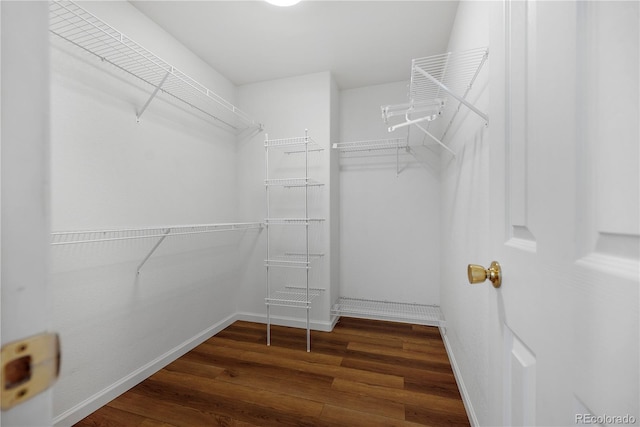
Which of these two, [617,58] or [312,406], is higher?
[617,58]

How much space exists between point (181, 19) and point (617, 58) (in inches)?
90.8

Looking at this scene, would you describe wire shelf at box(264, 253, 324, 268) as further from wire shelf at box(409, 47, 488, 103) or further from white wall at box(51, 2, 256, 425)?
wire shelf at box(409, 47, 488, 103)

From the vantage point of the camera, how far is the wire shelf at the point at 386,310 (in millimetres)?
2361

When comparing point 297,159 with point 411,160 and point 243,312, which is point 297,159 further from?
point 243,312

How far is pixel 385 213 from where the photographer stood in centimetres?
265

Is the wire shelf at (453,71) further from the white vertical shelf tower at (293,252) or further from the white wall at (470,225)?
the white vertical shelf tower at (293,252)

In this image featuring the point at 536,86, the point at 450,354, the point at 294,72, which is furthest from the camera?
the point at 294,72

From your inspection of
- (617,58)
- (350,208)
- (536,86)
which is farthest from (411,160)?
(617,58)

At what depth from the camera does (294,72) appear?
8.08 feet

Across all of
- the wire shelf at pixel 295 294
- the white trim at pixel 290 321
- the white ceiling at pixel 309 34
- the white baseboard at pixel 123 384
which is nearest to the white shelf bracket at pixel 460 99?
the white ceiling at pixel 309 34

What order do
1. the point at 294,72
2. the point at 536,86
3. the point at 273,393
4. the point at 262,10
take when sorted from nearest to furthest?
the point at 536,86 < the point at 273,393 < the point at 262,10 < the point at 294,72

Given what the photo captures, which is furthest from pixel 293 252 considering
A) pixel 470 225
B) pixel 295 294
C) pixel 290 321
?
pixel 470 225

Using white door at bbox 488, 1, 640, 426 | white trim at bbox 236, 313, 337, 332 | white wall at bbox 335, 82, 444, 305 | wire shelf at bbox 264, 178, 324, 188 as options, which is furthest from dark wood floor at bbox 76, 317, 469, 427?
wire shelf at bbox 264, 178, 324, 188

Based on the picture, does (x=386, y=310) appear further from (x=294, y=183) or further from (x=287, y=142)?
(x=287, y=142)
